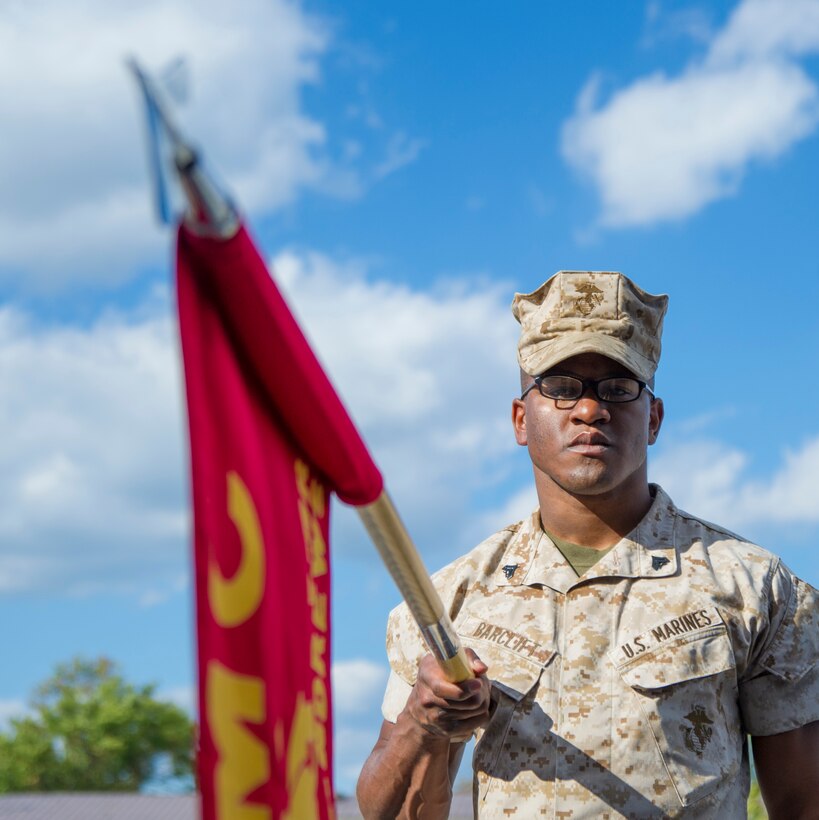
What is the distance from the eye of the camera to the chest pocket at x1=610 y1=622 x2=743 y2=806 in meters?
3.85

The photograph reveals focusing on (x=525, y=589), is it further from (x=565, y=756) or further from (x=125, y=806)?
(x=125, y=806)

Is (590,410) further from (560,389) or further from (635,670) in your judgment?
(635,670)

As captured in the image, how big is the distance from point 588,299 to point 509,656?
1248 millimetres

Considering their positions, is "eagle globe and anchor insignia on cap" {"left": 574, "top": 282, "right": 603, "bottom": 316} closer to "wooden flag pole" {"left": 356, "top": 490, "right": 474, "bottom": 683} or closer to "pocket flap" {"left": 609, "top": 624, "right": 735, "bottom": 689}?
"pocket flap" {"left": 609, "top": 624, "right": 735, "bottom": 689}

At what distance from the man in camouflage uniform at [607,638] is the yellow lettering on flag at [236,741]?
1219 mm

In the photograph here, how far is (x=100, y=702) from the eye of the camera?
45.0 metres

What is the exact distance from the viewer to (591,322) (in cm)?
432

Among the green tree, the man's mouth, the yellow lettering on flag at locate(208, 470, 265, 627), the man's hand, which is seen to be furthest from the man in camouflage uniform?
the green tree

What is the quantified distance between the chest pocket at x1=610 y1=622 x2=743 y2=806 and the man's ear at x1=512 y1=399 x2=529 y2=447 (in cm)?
85

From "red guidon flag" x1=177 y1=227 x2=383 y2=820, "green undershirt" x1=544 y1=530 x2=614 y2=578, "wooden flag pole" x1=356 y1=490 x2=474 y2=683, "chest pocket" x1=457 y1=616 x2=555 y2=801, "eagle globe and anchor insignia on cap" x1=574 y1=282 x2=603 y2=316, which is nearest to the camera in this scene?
"red guidon flag" x1=177 y1=227 x2=383 y2=820

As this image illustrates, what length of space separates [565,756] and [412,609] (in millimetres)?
1236

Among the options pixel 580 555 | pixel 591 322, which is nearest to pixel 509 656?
pixel 580 555

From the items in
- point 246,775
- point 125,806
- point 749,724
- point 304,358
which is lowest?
point 246,775

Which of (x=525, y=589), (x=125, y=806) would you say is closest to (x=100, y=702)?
(x=125, y=806)
